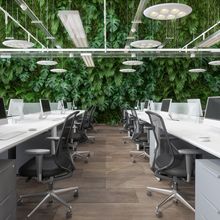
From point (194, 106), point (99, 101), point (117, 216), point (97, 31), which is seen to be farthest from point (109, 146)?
point (97, 31)

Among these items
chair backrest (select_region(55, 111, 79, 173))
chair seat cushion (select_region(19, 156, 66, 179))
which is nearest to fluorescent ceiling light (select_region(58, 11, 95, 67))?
chair backrest (select_region(55, 111, 79, 173))

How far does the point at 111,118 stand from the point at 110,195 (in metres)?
9.32

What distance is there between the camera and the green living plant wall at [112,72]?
12.7 metres

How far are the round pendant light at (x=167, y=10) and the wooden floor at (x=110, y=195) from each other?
2.64 metres

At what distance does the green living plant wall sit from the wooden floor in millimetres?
7415

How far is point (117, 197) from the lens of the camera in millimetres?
3492

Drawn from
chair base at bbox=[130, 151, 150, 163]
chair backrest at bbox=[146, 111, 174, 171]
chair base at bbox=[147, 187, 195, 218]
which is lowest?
chair base at bbox=[130, 151, 150, 163]

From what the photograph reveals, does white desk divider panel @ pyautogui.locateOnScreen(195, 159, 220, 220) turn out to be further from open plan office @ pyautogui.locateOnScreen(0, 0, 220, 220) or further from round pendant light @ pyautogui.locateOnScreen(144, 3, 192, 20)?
round pendant light @ pyautogui.locateOnScreen(144, 3, 192, 20)

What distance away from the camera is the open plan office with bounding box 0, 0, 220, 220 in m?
2.82

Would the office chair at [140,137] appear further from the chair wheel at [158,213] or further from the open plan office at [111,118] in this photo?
the chair wheel at [158,213]

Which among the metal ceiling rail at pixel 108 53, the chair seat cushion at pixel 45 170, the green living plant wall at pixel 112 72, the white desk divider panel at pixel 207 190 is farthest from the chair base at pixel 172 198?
the green living plant wall at pixel 112 72

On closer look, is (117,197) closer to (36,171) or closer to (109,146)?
(36,171)

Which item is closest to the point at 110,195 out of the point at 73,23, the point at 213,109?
the point at 213,109

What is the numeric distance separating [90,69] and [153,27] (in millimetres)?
3258
